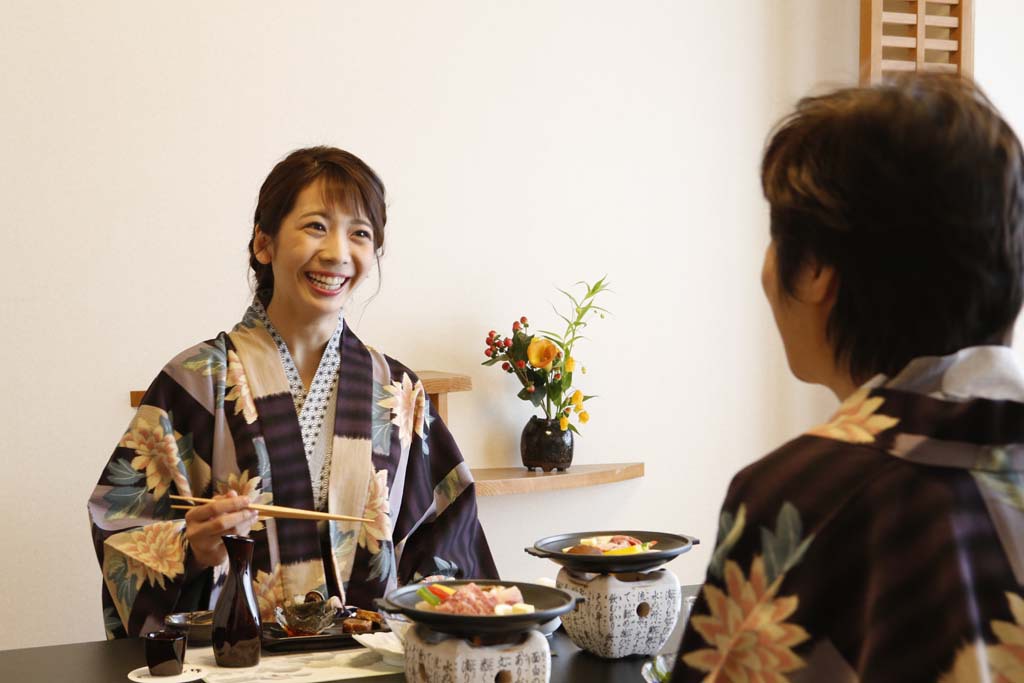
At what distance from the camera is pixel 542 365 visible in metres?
3.35

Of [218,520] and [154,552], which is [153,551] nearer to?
[154,552]

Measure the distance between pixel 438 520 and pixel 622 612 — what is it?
674 millimetres

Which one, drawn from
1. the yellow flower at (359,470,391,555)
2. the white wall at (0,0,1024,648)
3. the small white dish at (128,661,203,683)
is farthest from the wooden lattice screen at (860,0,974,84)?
the small white dish at (128,661,203,683)

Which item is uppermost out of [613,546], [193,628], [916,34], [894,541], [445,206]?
[916,34]

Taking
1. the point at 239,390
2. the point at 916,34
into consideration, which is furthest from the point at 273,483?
the point at 916,34

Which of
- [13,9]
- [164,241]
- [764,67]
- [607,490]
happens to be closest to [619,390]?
[607,490]

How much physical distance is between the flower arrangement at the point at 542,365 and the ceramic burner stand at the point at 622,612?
1748 mm

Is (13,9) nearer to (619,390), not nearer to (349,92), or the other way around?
(349,92)

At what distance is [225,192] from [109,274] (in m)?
0.37

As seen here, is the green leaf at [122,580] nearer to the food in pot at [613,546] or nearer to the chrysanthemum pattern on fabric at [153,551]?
the chrysanthemum pattern on fabric at [153,551]

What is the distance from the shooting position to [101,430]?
2.90m

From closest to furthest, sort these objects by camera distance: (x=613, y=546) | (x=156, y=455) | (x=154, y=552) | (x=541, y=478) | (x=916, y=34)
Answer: (x=613, y=546) → (x=154, y=552) → (x=156, y=455) → (x=541, y=478) → (x=916, y=34)

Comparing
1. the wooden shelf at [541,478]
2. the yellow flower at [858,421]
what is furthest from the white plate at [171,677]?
the wooden shelf at [541,478]

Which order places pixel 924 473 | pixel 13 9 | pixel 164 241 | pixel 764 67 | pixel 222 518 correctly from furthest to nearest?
pixel 764 67 < pixel 164 241 < pixel 13 9 < pixel 222 518 < pixel 924 473
